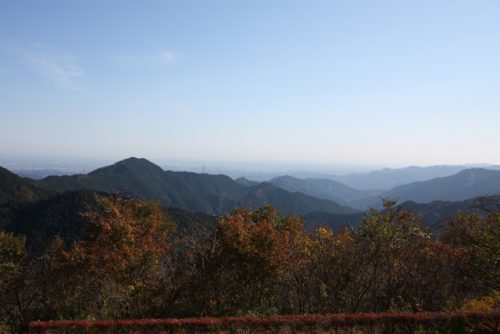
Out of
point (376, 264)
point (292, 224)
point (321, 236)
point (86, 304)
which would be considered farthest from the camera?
point (292, 224)

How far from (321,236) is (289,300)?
362 centimetres

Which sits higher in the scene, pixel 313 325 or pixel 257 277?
pixel 257 277

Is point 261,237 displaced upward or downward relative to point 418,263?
upward

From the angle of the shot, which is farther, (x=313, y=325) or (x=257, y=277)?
(x=257, y=277)

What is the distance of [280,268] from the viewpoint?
13727mm

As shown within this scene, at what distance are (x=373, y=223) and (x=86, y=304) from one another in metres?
13.1

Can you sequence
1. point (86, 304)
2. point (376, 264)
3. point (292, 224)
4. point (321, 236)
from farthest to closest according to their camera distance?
point (292, 224)
point (321, 236)
point (86, 304)
point (376, 264)

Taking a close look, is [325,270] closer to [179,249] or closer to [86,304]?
[179,249]

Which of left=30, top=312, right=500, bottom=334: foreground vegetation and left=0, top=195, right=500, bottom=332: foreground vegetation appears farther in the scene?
left=0, top=195, right=500, bottom=332: foreground vegetation

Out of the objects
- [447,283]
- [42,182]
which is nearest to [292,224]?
[447,283]

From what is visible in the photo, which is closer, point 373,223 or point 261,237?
point 261,237

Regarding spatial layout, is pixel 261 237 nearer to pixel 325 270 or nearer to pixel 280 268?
pixel 280 268

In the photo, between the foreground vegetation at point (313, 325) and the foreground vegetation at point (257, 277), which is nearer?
the foreground vegetation at point (313, 325)

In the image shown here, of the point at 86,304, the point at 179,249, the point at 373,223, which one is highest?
the point at 373,223
